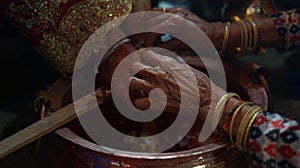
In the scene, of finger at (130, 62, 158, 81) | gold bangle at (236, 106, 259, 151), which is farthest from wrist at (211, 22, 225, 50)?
gold bangle at (236, 106, 259, 151)

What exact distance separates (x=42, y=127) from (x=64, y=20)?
0.28m

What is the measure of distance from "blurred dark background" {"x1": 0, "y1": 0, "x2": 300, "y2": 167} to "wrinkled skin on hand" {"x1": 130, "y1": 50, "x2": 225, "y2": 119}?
418mm

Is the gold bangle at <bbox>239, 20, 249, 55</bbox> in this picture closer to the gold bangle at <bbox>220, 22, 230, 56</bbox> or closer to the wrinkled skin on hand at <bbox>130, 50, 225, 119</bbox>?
the gold bangle at <bbox>220, 22, 230, 56</bbox>

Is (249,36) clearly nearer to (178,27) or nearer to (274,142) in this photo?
(178,27)

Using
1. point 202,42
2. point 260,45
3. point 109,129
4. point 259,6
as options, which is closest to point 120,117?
point 109,129

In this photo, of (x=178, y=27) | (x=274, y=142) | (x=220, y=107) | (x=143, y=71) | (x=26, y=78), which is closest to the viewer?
(x=274, y=142)

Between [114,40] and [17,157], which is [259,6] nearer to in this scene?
[114,40]

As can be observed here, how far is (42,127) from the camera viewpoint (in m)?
1.07

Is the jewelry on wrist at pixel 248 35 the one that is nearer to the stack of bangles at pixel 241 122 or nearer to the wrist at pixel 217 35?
the wrist at pixel 217 35

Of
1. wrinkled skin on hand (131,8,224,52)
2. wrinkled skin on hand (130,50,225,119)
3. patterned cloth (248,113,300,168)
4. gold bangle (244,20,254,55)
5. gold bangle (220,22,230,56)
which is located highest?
wrinkled skin on hand (131,8,224,52)

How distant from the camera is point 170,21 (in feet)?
4.22

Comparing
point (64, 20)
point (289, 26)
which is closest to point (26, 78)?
point (64, 20)

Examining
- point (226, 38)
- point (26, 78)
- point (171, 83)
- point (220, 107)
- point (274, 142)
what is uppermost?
point (26, 78)

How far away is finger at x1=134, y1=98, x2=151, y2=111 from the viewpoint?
1.12m
